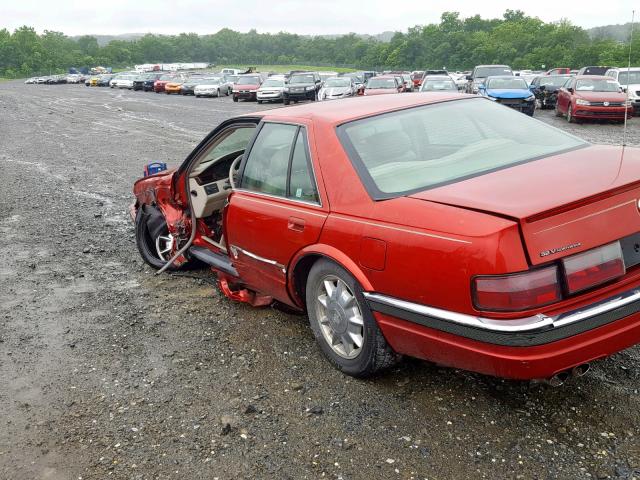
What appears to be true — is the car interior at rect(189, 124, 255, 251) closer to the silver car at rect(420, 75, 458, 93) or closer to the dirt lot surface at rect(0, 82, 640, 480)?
the dirt lot surface at rect(0, 82, 640, 480)

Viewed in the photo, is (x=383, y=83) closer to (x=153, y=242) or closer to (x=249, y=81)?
(x=249, y=81)

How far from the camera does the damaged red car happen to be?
2.76 metres

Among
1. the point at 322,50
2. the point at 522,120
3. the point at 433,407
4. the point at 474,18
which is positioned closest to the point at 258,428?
the point at 433,407

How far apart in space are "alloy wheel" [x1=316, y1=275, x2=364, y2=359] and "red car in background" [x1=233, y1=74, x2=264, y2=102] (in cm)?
3022

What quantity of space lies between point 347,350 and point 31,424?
5.86 ft

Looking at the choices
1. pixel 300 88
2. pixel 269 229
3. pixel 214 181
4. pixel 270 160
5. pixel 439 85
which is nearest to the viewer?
pixel 269 229

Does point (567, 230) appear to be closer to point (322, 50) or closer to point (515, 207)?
point (515, 207)

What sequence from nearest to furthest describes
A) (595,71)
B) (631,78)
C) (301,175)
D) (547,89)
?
1. (301,175)
2. (631,78)
3. (547,89)
4. (595,71)

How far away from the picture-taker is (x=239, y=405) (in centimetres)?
354

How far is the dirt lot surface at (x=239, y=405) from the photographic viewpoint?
296 centimetres

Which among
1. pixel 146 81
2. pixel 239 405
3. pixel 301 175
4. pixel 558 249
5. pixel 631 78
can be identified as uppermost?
pixel 301 175

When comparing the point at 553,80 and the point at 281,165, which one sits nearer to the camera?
the point at 281,165

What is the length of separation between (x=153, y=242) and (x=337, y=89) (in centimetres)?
2225

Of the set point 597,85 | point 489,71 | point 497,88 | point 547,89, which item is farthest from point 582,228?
point 489,71
